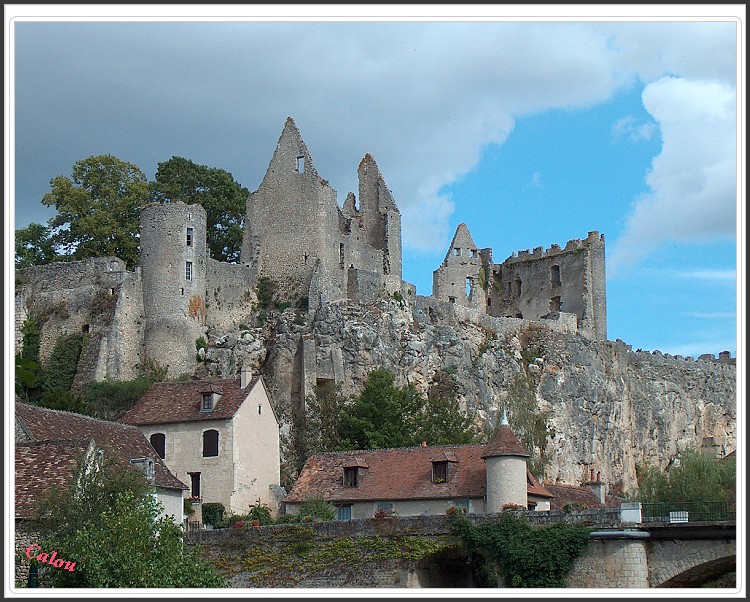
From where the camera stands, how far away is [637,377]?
7456cm

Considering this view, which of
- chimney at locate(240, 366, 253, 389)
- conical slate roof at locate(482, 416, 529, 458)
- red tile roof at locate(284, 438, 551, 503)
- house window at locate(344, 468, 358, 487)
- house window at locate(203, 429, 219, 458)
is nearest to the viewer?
conical slate roof at locate(482, 416, 529, 458)

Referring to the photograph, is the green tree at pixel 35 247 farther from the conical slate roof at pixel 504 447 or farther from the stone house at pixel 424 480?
the conical slate roof at pixel 504 447

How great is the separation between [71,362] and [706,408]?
129ft

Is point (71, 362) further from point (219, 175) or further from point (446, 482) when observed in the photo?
point (446, 482)

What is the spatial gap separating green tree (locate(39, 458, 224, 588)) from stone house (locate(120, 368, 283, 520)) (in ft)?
A: 40.4

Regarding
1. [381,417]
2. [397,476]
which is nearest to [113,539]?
[397,476]

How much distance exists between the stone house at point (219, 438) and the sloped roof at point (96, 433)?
Result: 14.5ft

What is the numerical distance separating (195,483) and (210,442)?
60.1 inches

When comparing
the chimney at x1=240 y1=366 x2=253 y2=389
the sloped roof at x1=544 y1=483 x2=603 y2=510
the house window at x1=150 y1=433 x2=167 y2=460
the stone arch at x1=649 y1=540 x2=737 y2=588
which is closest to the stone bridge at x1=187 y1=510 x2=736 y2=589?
the stone arch at x1=649 y1=540 x2=737 y2=588

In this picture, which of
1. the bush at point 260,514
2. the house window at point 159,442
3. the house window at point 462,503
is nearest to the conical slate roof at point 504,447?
the house window at point 462,503

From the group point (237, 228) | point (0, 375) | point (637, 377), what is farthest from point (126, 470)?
point (637, 377)

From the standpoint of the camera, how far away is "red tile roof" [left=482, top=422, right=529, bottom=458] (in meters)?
39.1

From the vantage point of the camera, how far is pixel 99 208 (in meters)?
62.9

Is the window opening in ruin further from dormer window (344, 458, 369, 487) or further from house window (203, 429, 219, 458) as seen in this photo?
dormer window (344, 458, 369, 487)
